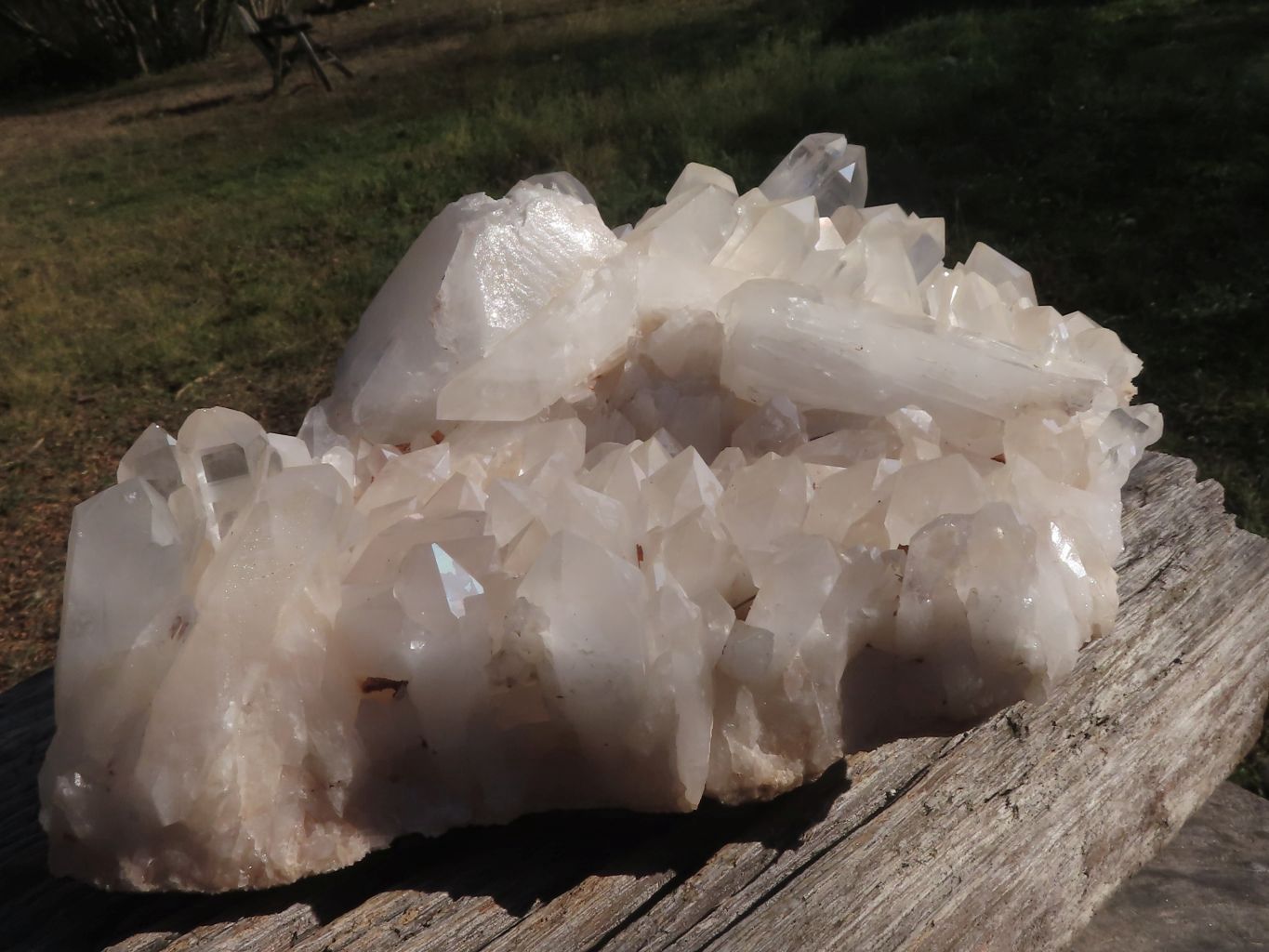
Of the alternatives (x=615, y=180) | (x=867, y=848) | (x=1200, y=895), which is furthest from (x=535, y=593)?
(x=615, y=180)

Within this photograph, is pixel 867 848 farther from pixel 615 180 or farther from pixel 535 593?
pixel 615 180

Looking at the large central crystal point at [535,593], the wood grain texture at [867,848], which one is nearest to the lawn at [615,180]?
the wood grain texture at [867,848]

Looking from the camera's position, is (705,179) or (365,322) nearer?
(365,322)

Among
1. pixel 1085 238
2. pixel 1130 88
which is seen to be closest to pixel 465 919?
pixel 1085 238

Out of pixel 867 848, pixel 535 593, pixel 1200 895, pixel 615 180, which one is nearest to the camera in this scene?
pixel 535 593

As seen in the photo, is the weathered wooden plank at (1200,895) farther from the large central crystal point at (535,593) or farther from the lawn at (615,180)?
the large central crystal point at (535,593)

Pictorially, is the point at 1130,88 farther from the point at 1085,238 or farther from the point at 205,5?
the point at 205,5
